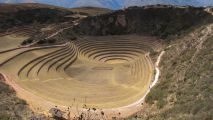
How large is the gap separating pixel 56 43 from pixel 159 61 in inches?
707

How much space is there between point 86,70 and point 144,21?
22117mm

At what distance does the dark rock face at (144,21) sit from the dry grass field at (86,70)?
2465 millimetres

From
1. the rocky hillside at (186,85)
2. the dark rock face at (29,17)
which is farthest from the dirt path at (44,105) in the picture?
the dark rock face at (29,17)

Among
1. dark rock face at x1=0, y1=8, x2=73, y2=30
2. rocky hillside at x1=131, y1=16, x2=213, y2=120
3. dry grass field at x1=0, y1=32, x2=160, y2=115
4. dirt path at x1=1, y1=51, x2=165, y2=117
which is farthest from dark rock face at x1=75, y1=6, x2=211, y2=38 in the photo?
dirt path at x1=1, y1=51, x2=165, y2=117

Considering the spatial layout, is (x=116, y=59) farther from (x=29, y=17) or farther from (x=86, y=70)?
(x=29, y=17)

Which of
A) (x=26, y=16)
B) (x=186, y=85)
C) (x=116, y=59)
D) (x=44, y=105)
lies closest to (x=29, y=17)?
(x=26, y=16)

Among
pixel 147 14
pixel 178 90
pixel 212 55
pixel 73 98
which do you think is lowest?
pixel 73 98

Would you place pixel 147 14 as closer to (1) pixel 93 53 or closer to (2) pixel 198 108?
(1) pixel 93 53

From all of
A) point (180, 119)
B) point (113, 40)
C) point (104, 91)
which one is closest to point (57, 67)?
point (104, 91)

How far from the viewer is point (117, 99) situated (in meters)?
46.0

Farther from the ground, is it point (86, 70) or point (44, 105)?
point (86, 70)

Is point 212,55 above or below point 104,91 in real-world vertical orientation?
above

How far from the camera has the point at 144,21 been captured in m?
78.5

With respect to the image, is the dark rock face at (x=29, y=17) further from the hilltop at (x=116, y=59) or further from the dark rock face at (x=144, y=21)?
the dark rock face at (x=144, y=21)
